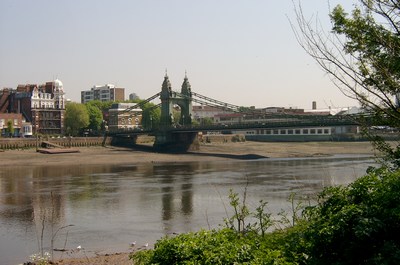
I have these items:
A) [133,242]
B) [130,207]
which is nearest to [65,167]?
[130,207]

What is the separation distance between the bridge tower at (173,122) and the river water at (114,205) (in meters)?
42.8

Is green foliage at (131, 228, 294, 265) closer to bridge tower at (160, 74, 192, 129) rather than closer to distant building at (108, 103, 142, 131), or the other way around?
bridge tower at (160, 74, 192, 129)

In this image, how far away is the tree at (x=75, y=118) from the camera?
375 feet

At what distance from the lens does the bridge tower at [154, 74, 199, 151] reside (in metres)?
100

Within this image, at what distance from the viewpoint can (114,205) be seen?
32.9 meters

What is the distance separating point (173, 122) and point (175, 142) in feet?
24.0

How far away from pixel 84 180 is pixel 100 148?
153 ft

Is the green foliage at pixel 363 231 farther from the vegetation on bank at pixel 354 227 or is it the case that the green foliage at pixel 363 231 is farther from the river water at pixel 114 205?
the river water at pixel 114 205

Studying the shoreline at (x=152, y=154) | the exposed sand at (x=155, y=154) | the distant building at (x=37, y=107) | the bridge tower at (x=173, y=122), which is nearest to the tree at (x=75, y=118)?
the distant building at (x=37, y=107)

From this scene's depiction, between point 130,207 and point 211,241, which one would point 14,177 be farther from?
point 211,241

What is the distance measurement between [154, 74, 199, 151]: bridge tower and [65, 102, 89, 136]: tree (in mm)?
18211

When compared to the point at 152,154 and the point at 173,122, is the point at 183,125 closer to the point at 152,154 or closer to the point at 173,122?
the point at 173,122

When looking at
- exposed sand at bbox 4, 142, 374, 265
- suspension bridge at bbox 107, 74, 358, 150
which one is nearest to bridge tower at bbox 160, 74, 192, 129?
suspension bridge at bbox 107, 74, 358, 150

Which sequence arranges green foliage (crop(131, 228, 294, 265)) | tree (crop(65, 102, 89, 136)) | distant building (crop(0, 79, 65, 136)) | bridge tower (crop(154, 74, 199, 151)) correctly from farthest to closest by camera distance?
distant building (crop(0, 79, 65, 136))
tree (crop(65, 102, 89, 136))
bridge tower (crop(154, 74, 199, 151))
green foliage (crop(131, 228, 294, 265))
